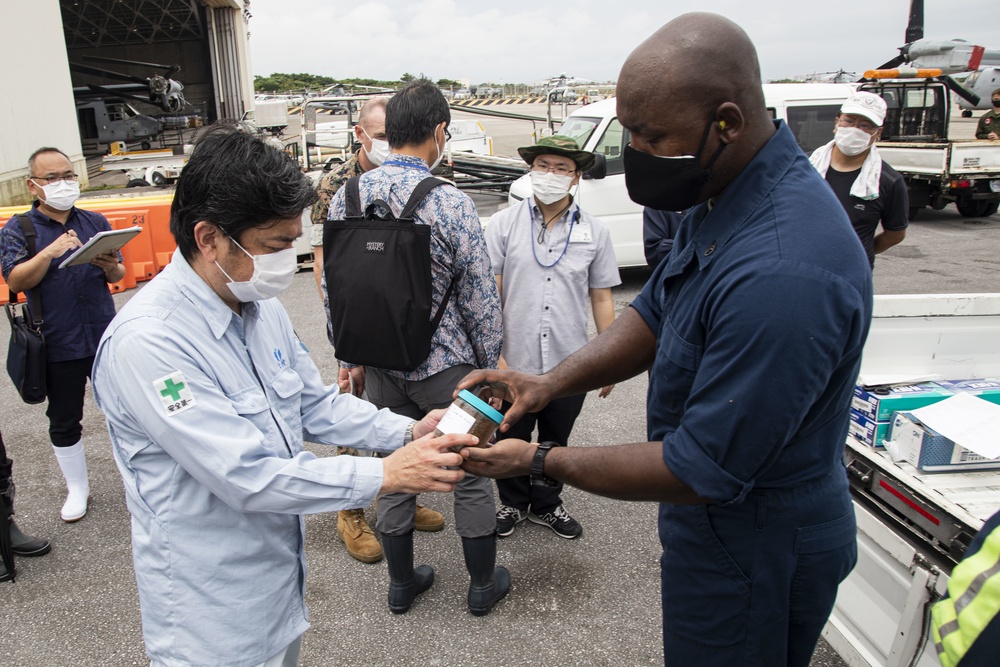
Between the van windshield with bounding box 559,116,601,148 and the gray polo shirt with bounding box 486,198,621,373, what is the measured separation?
16.0ft

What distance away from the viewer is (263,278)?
1820 millimetres

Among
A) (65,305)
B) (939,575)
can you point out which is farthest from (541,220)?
(65,305)

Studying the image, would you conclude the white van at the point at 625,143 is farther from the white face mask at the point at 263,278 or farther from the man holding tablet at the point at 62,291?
the white face mask at the point at 263,278

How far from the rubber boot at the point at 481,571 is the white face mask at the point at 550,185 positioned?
1.80 m

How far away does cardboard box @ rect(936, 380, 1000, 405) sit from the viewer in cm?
285

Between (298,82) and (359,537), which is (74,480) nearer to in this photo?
(359,537)

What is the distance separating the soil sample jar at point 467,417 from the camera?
6.21 feet

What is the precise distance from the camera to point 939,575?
220 cm

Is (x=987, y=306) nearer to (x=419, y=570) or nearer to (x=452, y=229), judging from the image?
(x=452, y=229)

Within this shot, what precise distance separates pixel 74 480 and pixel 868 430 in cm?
426

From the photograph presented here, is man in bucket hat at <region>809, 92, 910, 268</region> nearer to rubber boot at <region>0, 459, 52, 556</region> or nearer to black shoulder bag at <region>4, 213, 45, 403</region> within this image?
black shoulder bag at <region>4, 213, 45, 403</region>

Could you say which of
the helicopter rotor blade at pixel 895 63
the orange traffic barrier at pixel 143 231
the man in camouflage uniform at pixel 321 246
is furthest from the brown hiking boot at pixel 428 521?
the helicopter rotor blade at pixel 895 63

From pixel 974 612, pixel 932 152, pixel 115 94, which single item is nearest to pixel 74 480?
pixel 974 612

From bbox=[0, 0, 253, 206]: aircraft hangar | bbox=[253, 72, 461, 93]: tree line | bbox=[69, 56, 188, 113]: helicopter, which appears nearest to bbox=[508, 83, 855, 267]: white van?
bbox=[0, 0, 253, 206]: aircraft hangar
